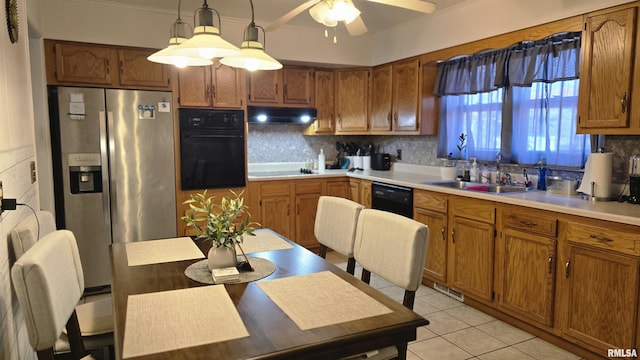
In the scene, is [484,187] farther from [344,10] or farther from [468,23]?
[344,10]

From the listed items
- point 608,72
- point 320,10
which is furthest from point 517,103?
point 320,10

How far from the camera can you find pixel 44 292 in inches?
54.9

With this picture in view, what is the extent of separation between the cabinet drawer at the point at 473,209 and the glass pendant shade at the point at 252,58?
1921 millimetres

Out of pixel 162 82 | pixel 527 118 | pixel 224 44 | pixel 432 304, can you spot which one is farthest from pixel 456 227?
pixel 162 82

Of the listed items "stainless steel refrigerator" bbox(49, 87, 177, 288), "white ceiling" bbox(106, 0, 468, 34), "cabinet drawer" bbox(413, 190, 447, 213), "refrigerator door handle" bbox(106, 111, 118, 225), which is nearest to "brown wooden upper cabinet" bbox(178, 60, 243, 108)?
"stainless steel refrigerator" bbox(49, 87, 177, 288)

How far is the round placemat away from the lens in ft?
5.61

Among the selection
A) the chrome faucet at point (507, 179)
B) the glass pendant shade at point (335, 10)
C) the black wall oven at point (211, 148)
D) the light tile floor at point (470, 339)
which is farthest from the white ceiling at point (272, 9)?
the light tile floor at point (470, 339)

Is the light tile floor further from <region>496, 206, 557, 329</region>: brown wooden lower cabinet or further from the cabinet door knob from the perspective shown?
the cabinet door knob

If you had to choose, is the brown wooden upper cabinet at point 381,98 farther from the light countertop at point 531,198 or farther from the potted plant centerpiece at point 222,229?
the potted plant centerpiece at point 222,229

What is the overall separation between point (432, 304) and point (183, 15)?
11.0 feet

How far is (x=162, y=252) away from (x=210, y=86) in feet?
7.73

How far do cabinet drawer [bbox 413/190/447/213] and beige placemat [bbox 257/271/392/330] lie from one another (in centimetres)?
198

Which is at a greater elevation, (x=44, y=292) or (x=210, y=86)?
(x=210, y=86)

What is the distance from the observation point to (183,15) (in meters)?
3.96
